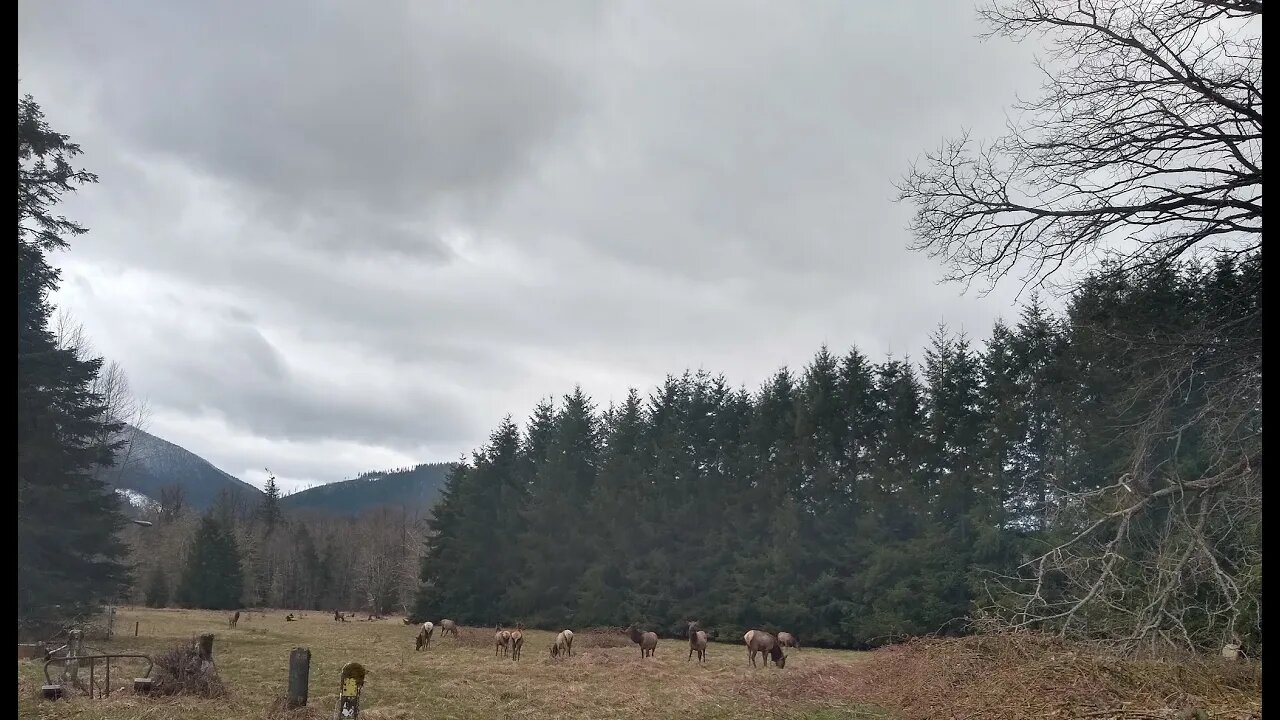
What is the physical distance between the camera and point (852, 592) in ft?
99.5

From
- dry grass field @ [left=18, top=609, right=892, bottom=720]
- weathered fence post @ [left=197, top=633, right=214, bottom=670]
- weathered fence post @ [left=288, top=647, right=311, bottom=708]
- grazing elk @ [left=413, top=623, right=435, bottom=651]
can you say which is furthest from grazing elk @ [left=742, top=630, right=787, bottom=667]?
weathered fence post @ [left=197, top=633, right=214, bottom=670]

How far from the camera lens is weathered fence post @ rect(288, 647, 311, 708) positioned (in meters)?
11.0

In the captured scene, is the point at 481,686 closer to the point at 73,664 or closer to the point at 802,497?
the point at 73,664

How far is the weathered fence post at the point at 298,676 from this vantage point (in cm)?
1100

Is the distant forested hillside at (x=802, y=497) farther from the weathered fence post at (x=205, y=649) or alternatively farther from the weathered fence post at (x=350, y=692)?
the weathered fence post at (x=205, y=649)

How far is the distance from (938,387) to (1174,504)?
1000 inches

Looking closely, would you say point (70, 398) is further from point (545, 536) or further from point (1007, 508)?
point (1007, 508)

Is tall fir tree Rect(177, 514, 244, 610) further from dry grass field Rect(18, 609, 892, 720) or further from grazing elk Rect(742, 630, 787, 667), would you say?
grazing elk Rect(742, 630, 787, 667)

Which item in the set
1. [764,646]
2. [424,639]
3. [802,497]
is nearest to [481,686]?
[764,646]

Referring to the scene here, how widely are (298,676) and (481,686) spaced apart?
4.92 meters

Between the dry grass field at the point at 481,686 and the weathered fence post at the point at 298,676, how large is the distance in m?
0.22

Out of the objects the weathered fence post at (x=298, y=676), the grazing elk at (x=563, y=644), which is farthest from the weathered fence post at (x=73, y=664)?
the grazing elk at (x=563, y=644)

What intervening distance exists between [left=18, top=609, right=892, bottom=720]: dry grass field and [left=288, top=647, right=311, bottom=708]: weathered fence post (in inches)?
8.5
